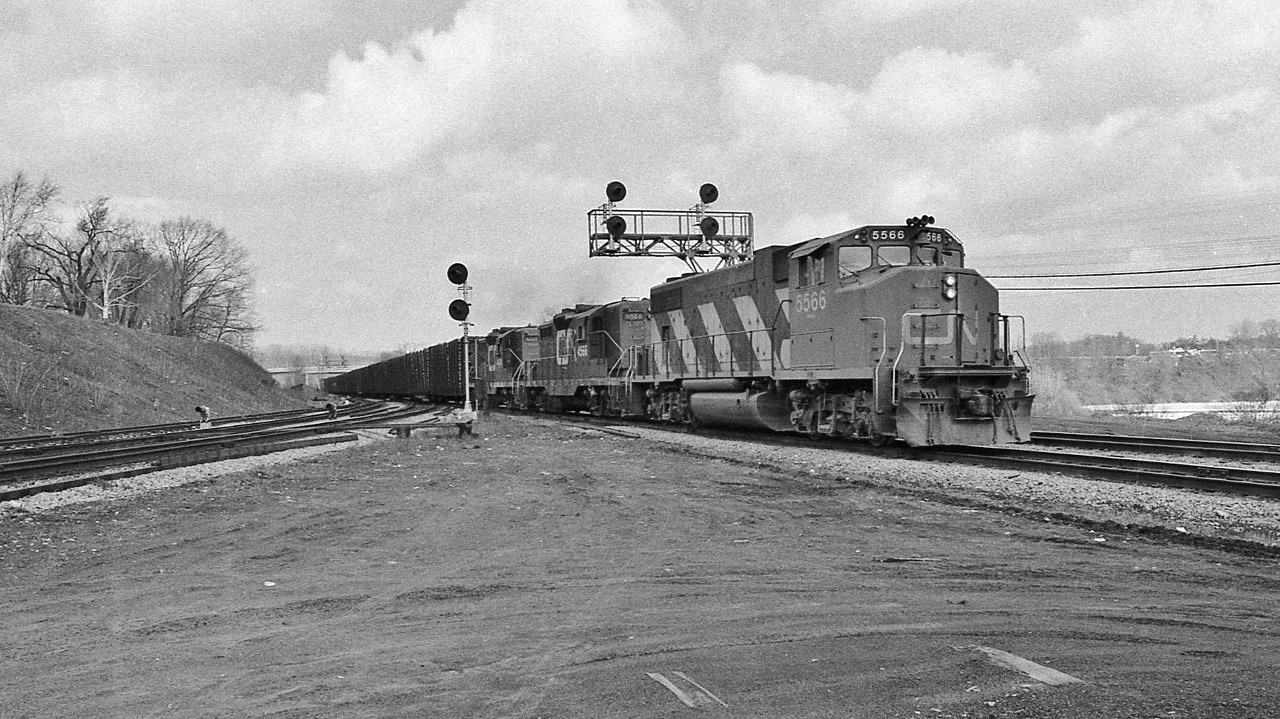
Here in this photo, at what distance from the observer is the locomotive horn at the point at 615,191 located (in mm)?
27391

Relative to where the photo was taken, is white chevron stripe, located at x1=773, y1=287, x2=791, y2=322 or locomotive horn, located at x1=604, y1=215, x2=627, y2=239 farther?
locomotive horn, located at x1=604, y1=215, x2=627, y2=239

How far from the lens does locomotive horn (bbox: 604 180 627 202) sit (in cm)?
2739

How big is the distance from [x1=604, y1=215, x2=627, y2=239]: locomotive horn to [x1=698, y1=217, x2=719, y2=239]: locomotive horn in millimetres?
2276

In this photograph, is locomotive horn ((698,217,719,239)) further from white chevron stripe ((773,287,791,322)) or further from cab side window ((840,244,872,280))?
cab side window ((840,244,872,280))

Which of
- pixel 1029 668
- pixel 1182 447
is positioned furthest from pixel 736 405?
pixel 1029 668

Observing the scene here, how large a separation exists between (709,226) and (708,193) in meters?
1.02

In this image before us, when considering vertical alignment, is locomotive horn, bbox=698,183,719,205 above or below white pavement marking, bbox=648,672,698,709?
above

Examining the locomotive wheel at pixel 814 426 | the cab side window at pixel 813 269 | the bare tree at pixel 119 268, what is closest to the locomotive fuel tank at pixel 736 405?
the locomotive wheel at pixel 814 426

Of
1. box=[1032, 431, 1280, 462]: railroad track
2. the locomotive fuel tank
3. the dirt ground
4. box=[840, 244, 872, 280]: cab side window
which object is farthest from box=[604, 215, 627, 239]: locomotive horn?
the dirt ground

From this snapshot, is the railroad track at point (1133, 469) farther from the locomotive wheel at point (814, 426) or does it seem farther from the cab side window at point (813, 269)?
the cab side window at point (813, 269)

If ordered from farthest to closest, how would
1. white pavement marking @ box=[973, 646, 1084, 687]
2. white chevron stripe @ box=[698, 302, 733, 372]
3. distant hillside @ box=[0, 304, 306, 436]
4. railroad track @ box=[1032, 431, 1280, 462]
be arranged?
distant hillside @ box=[0, 304, 306, 436], white chevron stripe @ box=[698, 302, 733, 372], railroad track @ box=[1032, 431, 1280, 462], white pavement marking @ box=[973, 646, 1084, 687]

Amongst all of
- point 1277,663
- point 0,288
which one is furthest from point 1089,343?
point 1277,663

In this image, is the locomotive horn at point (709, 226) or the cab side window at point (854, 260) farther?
the locomotive horn at point (709, 226)

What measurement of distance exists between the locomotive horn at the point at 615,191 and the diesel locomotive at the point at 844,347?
491 centimetres
